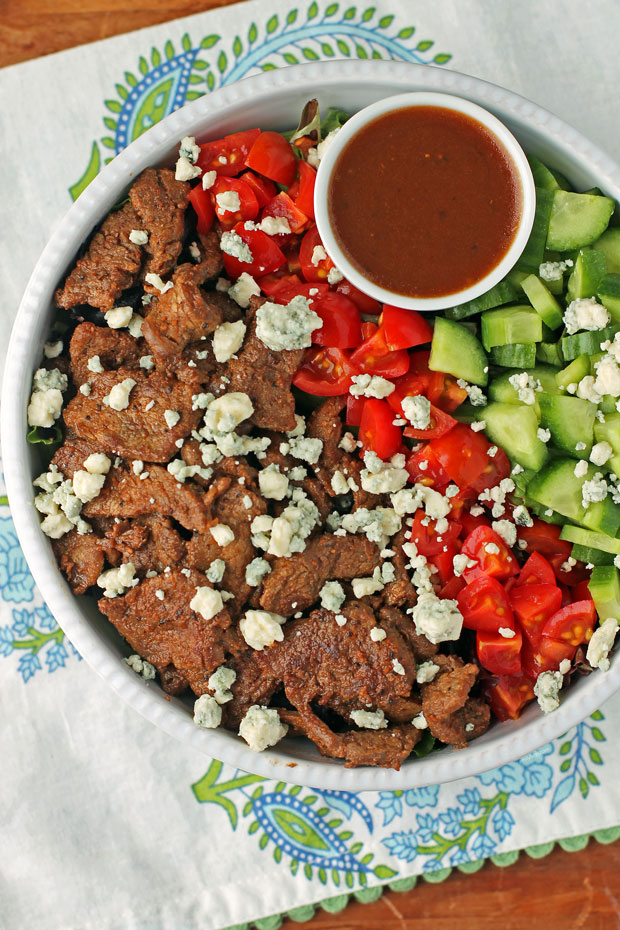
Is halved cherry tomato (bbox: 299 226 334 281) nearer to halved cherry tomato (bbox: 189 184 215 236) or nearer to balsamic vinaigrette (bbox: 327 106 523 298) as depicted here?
balsamic vinaigrette (bbox: 327 106 523 298)

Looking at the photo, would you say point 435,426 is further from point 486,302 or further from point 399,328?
point 486,302

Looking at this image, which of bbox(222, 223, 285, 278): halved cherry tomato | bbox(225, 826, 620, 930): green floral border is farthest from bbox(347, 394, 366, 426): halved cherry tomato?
bbox(225, 826, 620, 930): green floral border

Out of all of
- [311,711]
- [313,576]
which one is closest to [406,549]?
[313,576]

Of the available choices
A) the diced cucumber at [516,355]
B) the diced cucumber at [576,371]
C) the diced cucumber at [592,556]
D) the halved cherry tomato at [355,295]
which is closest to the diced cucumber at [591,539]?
the diced cucumber at [592,556]

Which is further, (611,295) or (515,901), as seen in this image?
(515,901)

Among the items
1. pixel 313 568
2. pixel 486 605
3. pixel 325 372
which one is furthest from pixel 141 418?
pixel 486 605

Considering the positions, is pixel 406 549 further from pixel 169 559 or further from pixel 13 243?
pixel 13 243

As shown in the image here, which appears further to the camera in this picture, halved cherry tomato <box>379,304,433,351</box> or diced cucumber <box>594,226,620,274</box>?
diced cucumber <box>594,226,620,274</box>

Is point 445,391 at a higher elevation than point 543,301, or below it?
below
